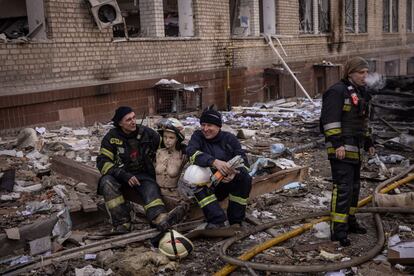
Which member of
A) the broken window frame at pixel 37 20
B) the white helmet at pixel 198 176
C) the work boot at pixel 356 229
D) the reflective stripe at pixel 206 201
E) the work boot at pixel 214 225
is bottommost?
the work boot at pixel 356 229

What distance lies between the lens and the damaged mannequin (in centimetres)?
497

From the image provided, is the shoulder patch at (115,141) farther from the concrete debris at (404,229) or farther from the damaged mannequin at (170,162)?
the concrete debris at (404,229)

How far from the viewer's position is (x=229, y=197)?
16.0 feet

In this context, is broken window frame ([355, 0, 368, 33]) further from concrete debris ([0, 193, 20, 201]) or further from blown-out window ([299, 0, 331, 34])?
concrete debris ([0, 193, 20, 201])

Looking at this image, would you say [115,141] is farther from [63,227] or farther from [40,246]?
[40,246]

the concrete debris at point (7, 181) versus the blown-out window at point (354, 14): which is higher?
the blown-out window at point (354, 14)

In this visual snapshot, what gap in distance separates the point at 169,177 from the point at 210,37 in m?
8.24

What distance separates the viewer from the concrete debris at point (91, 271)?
3.99 meters

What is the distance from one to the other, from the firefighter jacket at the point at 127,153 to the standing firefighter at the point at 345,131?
6.07 ft

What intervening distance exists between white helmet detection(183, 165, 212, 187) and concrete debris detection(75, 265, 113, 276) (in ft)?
3.67

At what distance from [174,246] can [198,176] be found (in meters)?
0.71

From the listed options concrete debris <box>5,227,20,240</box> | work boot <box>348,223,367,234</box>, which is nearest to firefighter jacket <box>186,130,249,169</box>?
work boot <box>348,223,367,234</box>

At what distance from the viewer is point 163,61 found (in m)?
11.1

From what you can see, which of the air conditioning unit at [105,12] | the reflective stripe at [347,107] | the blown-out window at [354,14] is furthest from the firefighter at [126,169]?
the blown-out window at [354,14]
